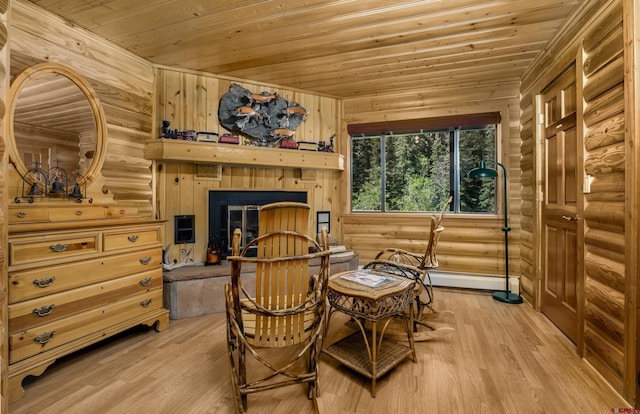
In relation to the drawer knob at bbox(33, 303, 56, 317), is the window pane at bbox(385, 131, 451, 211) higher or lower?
higher

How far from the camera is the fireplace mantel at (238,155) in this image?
10.2 feet

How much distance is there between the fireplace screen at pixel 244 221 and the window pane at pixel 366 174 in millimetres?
1492

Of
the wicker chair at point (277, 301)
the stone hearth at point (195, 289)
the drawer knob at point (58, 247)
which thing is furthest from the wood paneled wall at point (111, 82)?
the wicker chair at point (277, 301)

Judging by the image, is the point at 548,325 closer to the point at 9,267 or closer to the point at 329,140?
the point at 329,140

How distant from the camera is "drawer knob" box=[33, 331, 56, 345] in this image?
1.87 metres

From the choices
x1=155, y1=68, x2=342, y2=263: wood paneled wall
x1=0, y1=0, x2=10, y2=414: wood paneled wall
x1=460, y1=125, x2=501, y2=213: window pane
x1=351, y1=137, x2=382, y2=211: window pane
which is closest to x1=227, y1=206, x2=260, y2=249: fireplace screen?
x1=155, y1=68, x2=342, y2=263: wood paneled wall

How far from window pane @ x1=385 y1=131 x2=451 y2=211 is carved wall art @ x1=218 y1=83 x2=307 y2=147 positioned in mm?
1409

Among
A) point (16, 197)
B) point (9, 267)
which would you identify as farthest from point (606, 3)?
point (16, 197)

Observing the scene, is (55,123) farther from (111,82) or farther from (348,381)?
(348,381)

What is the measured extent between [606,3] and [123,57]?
384 cm

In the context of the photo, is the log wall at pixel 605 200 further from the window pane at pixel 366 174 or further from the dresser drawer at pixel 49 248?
the dresser drawer at pixel 49 248

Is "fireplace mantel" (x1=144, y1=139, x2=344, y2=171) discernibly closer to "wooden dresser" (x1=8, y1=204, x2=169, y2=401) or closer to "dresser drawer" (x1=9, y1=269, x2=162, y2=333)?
"wooden dresser" (x1=8, y1=204, x2=169, y2=401)

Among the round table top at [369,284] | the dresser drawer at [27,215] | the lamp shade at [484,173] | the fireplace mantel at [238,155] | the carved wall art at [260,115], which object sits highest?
the carved wall art at [260,115]

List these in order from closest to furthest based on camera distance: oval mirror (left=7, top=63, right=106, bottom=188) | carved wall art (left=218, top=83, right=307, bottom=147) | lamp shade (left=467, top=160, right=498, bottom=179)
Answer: oval mirror (left=7, top=63, right=106, bottom=188), lamp shade (left=467, top=160, right=498, bottom=179), carved wall art (left=218, top=83, right=307, bottom=147)
